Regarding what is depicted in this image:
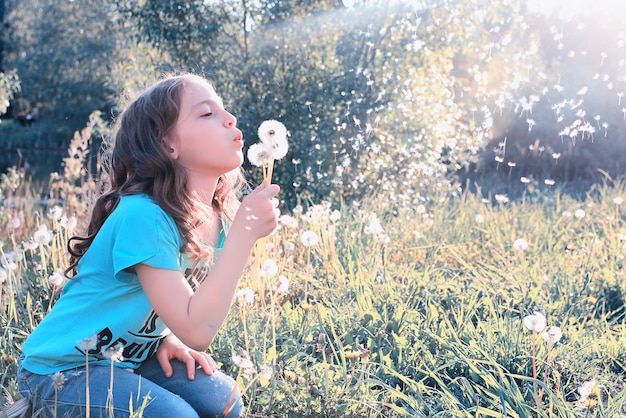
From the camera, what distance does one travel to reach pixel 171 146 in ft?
6.33

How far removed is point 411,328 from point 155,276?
1.18 metres

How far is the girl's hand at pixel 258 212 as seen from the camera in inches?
65.9

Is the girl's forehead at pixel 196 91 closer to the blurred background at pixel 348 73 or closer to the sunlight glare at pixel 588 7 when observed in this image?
the blurred background at pixel 348 73

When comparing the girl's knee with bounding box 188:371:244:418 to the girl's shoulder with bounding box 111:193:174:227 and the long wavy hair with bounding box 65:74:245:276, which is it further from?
the girl's shoulder with bounding box 111:193:174:227

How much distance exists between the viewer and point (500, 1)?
19.6ft

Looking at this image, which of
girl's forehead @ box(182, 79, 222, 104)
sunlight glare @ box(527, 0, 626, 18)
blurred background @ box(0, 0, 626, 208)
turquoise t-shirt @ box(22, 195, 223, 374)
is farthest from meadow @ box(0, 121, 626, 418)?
sunlight glare @ box(527, 0, 626, 18)

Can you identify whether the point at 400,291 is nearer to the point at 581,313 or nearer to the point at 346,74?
the point at 581,313

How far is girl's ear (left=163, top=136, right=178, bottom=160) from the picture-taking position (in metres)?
1.92

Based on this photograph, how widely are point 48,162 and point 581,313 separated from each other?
16.7 metres

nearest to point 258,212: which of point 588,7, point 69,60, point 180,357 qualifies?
point 180,357

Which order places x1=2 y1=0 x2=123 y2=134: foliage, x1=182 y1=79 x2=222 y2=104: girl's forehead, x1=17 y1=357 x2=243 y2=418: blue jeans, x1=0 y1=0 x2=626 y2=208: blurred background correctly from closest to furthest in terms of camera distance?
x1=17 y1=357 x2=243 y2=418: blue jeans, x1=182 y1=79 x2=222 y2=104: girl's forehead, x1=0 y1=0 x2=626 y2=208: blurred background, x1=2 y1=0 x2=123 y2=134: foliage

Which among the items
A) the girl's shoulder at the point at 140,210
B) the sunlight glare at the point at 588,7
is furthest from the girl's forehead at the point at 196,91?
the sunlight glare at the point at 588,7

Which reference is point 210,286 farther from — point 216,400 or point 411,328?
point 411,328

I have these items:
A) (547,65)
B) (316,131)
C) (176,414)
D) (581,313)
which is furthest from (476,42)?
(176,414)
